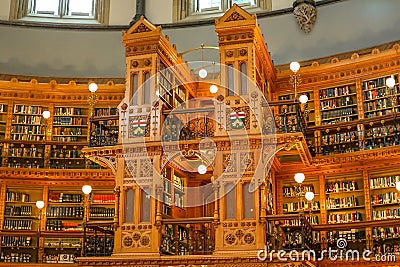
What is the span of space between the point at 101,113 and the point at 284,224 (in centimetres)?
517

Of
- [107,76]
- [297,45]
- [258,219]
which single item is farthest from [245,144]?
[107,76]

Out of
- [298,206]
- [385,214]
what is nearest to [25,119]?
[298,206]

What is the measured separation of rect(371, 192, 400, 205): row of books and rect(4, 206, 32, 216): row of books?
7.62 m

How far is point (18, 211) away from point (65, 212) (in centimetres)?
106

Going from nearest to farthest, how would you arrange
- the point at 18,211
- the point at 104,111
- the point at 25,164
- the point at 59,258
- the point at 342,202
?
the point at 342,202, the point at 59,258, the point at 18,211, the point at 25,164, the point at 104,111

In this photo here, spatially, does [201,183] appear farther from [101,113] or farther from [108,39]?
[108,39]

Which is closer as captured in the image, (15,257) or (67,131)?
(15,257)

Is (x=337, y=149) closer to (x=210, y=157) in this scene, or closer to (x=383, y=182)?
(x=383, y=182)

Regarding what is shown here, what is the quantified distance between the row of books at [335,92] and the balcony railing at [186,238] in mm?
4239

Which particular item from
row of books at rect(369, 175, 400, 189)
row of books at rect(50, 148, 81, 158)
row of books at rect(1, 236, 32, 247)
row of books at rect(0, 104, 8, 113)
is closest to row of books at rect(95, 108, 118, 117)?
row of books at rect(50, 148, 81, 158)

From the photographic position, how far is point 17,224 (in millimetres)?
13867

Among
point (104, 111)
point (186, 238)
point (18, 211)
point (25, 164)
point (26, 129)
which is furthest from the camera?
point (104, 111)

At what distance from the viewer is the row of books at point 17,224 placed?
13.8 metres

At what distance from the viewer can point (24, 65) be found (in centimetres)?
1544
